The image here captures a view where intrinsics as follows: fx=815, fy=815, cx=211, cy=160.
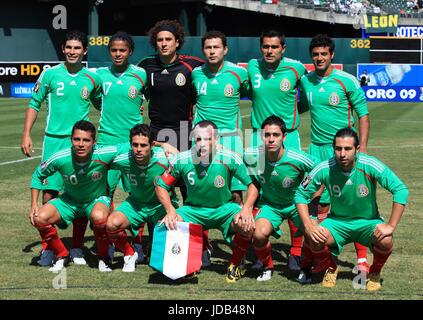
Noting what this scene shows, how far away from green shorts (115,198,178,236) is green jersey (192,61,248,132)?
3.41ft

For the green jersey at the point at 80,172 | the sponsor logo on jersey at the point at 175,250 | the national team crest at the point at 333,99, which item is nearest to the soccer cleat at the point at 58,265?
the green jersey at the point at 80,172

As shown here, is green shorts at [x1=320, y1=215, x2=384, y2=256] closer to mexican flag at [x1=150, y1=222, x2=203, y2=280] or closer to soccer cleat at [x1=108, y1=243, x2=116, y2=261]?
mexican flag at [x1=150, y1=222, x2=203, y2=280]

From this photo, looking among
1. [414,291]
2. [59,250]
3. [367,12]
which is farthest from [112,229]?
[367,12]

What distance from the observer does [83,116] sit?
816cm

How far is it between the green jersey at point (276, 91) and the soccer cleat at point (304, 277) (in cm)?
163

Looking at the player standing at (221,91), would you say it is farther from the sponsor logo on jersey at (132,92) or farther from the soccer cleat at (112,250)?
the soccer cleat at (112,250)

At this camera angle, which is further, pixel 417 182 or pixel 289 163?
pixel 417 182

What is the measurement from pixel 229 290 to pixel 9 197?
549cm

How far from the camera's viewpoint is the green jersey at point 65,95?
318 inches

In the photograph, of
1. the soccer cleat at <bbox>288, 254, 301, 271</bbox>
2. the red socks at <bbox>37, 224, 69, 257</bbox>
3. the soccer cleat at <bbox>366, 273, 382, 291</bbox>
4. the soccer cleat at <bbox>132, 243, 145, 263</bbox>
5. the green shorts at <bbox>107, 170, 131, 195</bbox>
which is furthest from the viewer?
the green shorts at <bbox>107, 170, 131, 195</bbox>

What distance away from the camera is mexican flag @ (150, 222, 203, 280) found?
6871mm

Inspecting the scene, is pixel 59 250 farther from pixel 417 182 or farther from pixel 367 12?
pixel 367 12

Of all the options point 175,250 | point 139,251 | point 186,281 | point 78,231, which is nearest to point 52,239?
point 78,231

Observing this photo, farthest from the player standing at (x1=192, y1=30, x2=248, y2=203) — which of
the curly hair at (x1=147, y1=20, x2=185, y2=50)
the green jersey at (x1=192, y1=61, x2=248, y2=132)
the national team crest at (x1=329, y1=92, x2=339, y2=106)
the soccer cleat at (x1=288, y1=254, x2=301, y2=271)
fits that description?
the national team crest at (x1=329, y1=92, x2=339, y2=106)
